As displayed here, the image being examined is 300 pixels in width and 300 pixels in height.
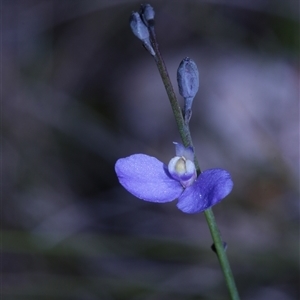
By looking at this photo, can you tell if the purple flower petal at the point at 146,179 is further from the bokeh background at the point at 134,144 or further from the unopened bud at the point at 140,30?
the bokeh background at the point at 134,144

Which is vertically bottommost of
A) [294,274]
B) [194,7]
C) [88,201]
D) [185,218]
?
[294,274]

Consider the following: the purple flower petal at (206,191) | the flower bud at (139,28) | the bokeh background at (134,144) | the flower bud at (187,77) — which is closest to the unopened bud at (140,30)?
the flower bud at (139,28)

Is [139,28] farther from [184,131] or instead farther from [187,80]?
[184,131]

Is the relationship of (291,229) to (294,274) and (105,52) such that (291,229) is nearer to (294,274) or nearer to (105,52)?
(294,274)

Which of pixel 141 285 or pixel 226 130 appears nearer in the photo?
pixel 141 285

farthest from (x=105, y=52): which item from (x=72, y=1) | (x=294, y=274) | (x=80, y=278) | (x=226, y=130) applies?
(x=294, y=274)

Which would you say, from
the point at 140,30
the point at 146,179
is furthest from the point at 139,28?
the point at 146,179
